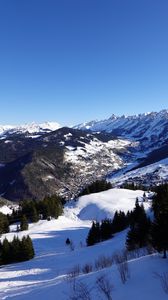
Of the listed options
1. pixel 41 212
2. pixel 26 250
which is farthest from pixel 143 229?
pixel 41 212

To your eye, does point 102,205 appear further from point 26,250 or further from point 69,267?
point 69,267

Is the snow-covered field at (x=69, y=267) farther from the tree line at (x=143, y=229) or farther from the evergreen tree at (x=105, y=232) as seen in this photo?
the evergreen tree at (x=105, y=232)

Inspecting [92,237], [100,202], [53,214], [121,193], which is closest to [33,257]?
[92,237]

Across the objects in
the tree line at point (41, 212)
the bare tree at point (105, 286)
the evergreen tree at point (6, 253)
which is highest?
the tree line at point (41, 212)

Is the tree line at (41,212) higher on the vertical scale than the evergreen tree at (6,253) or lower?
higher

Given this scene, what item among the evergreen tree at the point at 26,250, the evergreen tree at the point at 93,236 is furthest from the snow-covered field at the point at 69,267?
the evergreen tree at the point at 93,236

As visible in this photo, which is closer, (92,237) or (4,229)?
(92,237)

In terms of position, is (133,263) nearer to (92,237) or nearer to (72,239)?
(92,237)

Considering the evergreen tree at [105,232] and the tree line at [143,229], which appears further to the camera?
the evergreen tree at [105,232]
